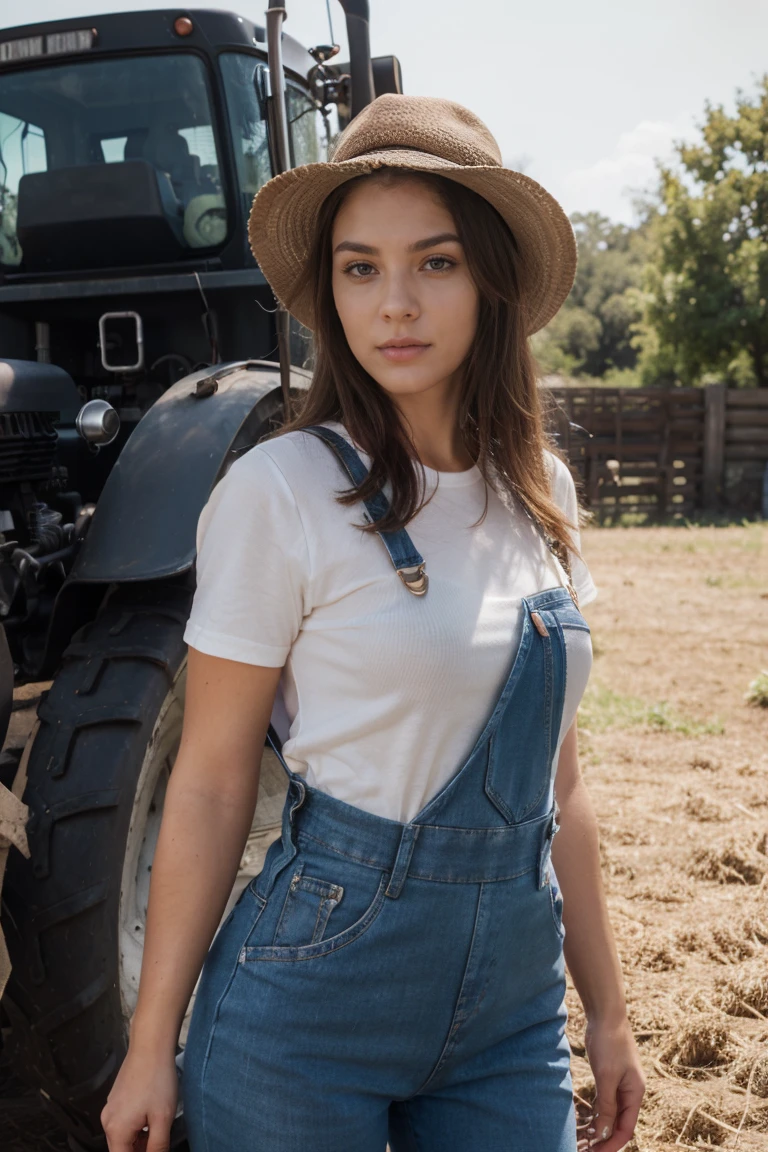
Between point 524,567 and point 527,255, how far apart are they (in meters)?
0.50

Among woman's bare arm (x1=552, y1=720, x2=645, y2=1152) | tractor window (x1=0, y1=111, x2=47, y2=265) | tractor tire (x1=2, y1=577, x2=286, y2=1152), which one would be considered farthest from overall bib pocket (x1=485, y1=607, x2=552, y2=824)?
tractor window (x1=0, y1=111, x2=47, y2=265)

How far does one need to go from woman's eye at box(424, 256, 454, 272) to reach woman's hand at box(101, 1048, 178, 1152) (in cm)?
102

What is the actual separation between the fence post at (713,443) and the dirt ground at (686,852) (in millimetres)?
7486

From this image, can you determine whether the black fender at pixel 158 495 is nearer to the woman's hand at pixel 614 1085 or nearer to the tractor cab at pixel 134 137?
the tractor cab at pixel 134 137

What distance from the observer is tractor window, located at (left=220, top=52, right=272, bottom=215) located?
349cm

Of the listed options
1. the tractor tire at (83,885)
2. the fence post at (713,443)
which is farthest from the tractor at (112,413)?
the fence post at (713,443)

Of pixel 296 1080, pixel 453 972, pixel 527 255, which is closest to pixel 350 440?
pixel 527 255

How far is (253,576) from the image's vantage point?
1.32 metres

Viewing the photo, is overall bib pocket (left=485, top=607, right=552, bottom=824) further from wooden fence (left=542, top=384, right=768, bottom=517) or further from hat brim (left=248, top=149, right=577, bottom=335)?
wooden fence (left=542, top=384, right=768, bottom=517)

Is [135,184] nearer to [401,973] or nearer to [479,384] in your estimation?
[479,384]

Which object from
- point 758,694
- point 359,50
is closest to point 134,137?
point 359,50

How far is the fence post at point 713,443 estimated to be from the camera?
1559 centimetres

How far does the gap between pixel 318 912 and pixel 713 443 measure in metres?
15.2

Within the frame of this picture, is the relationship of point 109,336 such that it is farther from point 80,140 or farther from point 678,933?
point 678,933
